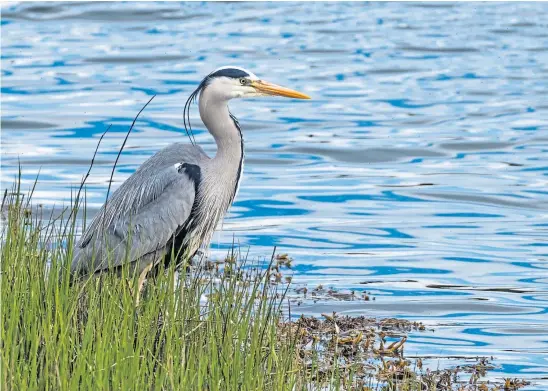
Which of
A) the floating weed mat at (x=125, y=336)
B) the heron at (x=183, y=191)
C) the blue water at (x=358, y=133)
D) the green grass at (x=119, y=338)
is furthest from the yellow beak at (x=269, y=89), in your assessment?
the green grass at (x=119, y=338)

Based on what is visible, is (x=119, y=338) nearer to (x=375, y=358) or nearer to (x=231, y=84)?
(x=375, y=358)

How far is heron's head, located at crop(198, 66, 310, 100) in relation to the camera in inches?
296

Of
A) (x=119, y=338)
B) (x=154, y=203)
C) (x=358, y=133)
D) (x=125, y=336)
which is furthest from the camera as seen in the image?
(x=358, y=133)

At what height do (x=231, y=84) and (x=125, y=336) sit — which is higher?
(x=231, y=84)

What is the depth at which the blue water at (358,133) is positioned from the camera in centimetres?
931

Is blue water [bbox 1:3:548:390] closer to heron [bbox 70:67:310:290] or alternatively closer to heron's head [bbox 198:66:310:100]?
heron [bbox 70:67:310:290]

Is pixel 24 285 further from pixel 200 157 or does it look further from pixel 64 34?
pixel 64 34

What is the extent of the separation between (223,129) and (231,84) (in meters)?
0.28

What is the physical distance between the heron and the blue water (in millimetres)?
1192

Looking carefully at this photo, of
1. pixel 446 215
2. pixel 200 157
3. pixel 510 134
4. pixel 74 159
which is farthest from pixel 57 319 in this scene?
pixel 510 134

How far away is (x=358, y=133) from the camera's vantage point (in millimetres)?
16031

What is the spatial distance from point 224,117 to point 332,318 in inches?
55.6

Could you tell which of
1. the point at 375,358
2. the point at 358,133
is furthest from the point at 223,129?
the point at 358,133

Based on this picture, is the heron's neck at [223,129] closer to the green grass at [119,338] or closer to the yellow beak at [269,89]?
the yellow beak at [269,89]
